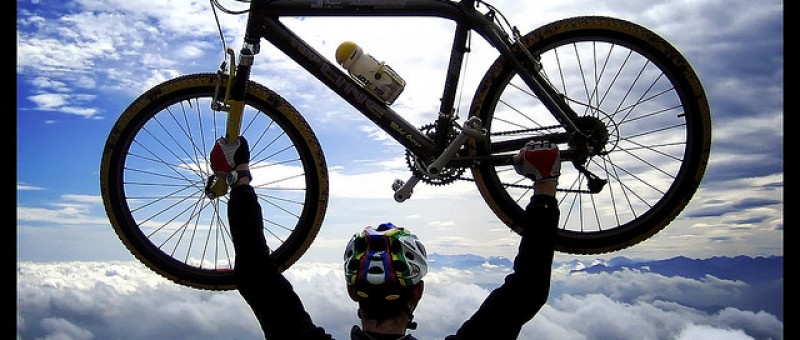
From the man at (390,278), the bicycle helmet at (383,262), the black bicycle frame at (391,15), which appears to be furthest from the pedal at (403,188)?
the bicycle helmet at (383,262)

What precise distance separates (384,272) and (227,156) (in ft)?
6.65

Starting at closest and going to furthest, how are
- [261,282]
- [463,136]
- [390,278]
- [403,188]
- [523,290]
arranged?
1. [390,278]
2. [523,290]
3. [261,282]
4. [463,136]
5. [403,188]

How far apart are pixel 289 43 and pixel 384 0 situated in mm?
793

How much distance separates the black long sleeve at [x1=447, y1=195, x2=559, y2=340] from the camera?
11.2 ft

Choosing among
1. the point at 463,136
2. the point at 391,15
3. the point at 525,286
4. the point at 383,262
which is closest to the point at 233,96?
the point at 391,15

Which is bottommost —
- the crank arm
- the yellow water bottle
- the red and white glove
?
the red and white glove

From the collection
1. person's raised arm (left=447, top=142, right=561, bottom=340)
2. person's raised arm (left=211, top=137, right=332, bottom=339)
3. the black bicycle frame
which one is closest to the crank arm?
the black bicycle frame

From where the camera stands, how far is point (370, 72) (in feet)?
17.7

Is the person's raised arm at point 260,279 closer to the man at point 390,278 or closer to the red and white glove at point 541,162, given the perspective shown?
the man at point 390,278

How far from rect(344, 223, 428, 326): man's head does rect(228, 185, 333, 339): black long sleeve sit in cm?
42

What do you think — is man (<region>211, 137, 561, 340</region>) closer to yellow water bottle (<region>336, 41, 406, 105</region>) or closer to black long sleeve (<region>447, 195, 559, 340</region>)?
black long sleeve (<region>447, 195, 559, 340</region>)

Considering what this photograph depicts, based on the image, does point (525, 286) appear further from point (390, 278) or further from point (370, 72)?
point (370, 72)

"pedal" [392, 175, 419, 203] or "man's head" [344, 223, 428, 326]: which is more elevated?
"pedal" [392, 175, 419, 203]

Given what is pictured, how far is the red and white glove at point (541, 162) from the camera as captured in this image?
13.6 ft
